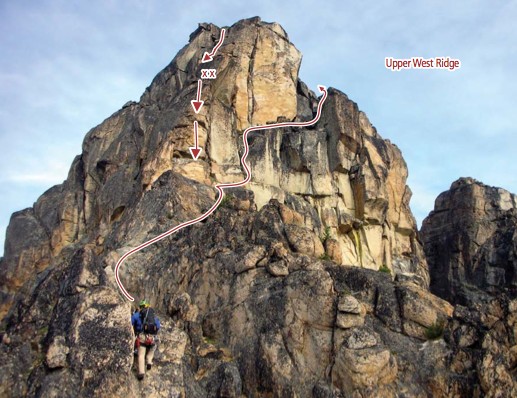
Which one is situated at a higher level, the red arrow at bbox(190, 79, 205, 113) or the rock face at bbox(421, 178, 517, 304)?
the red arrow at bbox(190, 79, 205, 113)

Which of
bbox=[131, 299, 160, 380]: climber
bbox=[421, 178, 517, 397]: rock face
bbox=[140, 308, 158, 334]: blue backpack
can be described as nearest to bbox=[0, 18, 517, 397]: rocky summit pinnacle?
bbox=[131, 299, 160, 380]: climber

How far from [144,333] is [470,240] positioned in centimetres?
6099

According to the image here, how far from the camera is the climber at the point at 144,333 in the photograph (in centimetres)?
2620

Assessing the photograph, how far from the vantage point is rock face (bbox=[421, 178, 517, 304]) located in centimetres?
7325

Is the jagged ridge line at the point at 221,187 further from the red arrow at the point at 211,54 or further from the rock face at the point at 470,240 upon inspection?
the rock face at the point at 470,240

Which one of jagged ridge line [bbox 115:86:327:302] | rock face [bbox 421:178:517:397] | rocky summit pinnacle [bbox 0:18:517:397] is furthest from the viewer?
rock face [bbox 421:178:517:397]

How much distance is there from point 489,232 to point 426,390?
49.8 m

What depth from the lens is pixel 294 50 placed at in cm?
7394

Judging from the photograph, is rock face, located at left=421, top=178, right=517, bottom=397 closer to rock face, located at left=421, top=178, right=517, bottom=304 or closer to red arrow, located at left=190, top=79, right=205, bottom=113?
rock face, located at left=421, top=178, right=517, bottom=304

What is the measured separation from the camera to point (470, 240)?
7988cm

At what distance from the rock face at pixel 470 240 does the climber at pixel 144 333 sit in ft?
170

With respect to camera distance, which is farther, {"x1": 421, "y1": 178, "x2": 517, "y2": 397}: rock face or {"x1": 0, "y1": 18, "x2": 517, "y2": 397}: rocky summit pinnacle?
{"x1": 421, "y1": 178, "x2": 517, "y2": 397}: rock face

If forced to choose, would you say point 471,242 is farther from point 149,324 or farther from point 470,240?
point 149,324

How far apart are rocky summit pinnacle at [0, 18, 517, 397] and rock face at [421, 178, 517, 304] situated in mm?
6897
